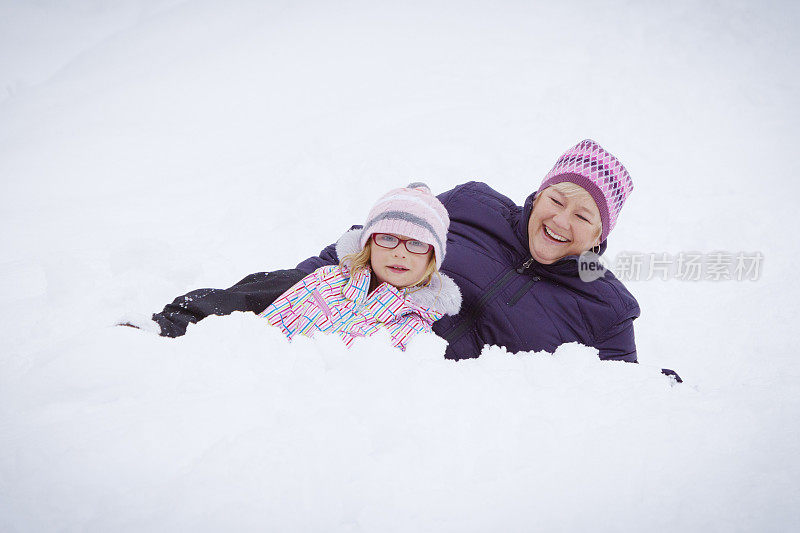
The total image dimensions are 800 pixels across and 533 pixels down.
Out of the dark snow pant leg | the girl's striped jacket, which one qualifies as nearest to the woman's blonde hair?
the girl's striped jacket

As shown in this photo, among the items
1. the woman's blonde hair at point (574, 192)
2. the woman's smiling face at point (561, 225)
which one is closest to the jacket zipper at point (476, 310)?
the woman's smiling face at point (561, 225)

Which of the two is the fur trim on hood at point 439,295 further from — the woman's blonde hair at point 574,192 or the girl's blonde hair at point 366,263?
the woman's blonde hair at point 574,192

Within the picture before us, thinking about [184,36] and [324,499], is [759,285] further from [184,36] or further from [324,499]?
[184,36]

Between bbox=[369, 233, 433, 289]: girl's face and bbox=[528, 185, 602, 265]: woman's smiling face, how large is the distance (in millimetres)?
560

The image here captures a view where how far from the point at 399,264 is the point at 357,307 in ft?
0.88

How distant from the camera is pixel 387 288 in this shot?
193 cm

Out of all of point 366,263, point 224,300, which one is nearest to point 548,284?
point 366,263

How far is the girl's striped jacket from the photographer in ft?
6.05

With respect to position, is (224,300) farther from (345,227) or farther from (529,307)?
(345,227)

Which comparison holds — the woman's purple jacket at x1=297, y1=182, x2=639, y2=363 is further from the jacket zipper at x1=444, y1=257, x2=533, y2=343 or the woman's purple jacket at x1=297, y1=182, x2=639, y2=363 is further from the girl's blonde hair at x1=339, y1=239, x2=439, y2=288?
the girl's blonde hair at x1=339, y1=239, x2=439, y2=288

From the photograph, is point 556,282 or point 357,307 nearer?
point 357,307

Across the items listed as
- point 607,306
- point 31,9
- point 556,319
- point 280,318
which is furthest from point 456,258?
point 31,9

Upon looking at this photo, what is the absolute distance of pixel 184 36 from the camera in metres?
6.43

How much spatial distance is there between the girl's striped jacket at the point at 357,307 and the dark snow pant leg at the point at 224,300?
8 centimetres
